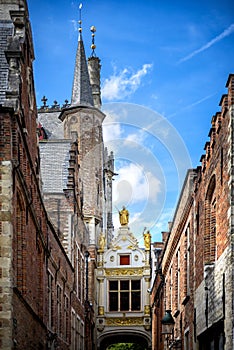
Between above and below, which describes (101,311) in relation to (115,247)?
below

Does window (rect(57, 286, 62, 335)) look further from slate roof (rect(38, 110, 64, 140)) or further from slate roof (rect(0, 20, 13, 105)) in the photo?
slate roof (rect(38, 110, 64, 140))

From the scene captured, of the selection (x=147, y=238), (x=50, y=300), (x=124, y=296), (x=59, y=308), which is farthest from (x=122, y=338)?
(x=50, y=300)

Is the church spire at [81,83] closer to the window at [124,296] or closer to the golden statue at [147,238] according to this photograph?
the golden statue at [147,238]

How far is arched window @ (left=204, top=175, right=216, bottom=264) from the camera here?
19.0 m

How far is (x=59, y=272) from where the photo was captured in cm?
2873

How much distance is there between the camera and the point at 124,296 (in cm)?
5906

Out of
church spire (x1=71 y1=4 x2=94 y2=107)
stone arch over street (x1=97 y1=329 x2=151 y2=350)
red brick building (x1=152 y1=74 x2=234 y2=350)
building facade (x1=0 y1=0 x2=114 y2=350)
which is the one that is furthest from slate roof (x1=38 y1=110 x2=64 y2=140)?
red brick building (x1=152 y1=74 x2=234 y2=350)

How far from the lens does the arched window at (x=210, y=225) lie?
19.0 meters

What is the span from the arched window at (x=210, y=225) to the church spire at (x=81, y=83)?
3935cm

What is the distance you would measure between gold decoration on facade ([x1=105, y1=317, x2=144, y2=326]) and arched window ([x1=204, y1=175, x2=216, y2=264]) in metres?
39.8

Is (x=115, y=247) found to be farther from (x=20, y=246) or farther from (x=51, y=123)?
(x=20, y=246)

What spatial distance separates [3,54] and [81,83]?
1600 inches

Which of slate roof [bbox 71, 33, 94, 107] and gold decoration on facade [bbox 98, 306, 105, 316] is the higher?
slate roof [bbox 71, 33, 94, 107]

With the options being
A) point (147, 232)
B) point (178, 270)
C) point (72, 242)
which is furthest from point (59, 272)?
point (147, 232)
